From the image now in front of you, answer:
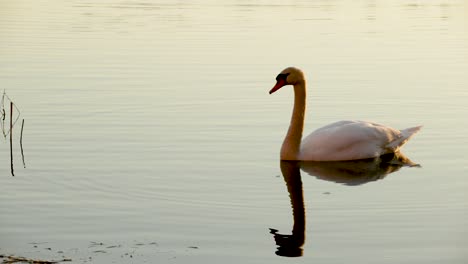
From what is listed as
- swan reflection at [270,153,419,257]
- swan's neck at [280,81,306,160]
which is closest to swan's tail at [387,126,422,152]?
swan reflection at [270,153,419,257]

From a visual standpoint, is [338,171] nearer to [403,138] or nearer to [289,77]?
[403,138]

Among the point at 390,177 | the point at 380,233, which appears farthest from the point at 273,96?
the point at 380,233

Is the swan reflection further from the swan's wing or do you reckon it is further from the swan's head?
the swan's head

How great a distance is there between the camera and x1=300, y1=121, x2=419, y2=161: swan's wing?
41.1 ft

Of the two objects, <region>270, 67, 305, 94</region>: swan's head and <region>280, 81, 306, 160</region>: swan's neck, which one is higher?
<region>270, 67, 305, 94</region>: swan's head

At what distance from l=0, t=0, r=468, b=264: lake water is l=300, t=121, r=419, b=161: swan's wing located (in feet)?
0.87

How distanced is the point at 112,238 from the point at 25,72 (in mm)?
9725

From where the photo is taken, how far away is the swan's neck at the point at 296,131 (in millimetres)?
12438

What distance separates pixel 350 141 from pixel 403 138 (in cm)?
66

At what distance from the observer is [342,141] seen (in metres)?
12.5

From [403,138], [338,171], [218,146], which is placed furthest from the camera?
[403,138]

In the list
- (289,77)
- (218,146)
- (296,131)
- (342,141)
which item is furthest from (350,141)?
(218,146)

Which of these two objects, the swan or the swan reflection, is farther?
the swan

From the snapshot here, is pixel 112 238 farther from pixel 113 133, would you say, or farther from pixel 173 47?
pixel 173 47
